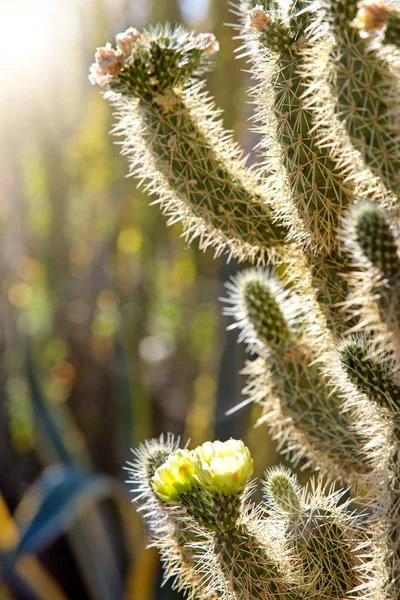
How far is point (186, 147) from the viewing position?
1409 millimetres

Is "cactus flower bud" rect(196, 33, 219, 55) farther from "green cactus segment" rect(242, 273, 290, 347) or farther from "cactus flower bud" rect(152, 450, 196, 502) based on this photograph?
"cactus flower bud" rect(152, 450, 196, 502)

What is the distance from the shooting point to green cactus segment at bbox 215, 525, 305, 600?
3.76ft

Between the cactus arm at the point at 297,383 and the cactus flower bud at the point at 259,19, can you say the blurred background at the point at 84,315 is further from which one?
the cactus flower bud at the point at 259,19

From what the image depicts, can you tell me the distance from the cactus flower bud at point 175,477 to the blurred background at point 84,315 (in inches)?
76.1

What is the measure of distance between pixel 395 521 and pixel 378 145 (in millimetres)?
650

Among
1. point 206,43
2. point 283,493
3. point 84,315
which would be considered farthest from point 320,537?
point 84,315

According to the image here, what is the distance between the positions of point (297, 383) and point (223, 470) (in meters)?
0.53

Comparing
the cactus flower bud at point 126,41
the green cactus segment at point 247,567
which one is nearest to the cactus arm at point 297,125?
the cactus flower bud at point 126,41

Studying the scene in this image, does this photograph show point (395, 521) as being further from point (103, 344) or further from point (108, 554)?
point (103, 344)

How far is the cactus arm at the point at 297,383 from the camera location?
1.53 m

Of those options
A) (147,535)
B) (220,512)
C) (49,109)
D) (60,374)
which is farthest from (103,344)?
(220,512)

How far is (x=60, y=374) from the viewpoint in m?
5.36

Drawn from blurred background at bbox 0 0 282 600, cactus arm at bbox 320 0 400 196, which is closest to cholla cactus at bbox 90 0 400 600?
cactus arm at bbox 320 0 400 196

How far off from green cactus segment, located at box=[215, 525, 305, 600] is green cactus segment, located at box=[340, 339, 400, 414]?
335mm
